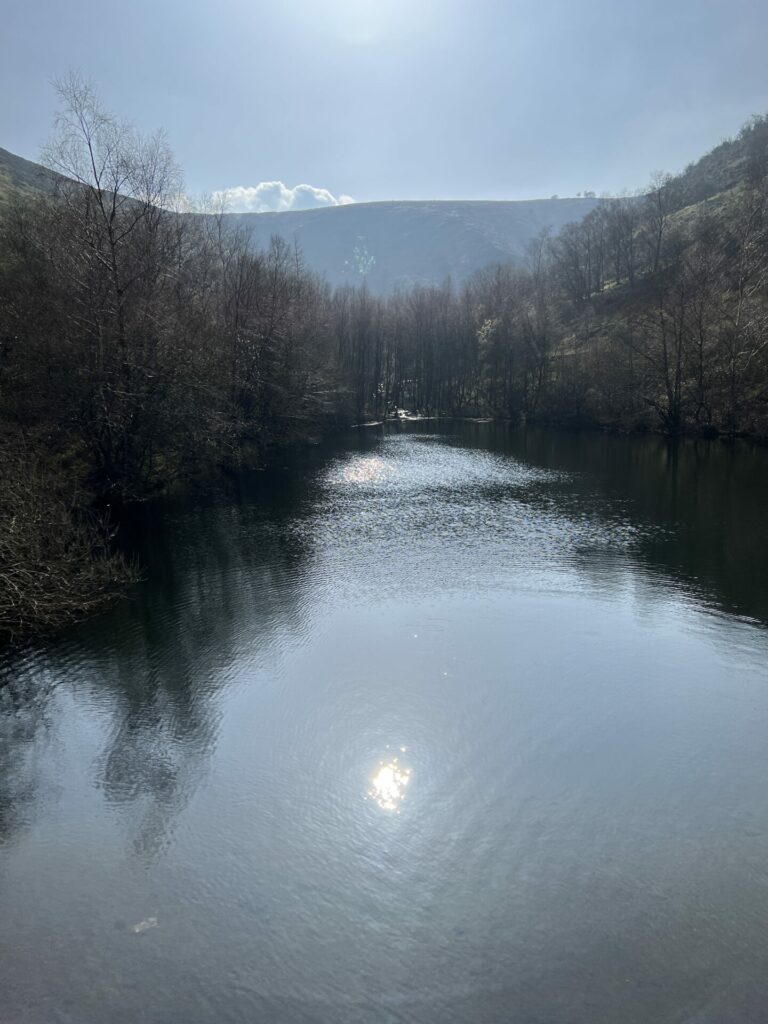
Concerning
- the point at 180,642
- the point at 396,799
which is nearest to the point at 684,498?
the point at 180,642

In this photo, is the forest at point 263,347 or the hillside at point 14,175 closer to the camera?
the forest at point 263,347

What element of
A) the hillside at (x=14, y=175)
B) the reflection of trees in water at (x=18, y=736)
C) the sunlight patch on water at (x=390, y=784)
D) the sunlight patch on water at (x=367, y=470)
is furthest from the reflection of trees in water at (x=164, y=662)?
the hillside at (x=14, y=175)

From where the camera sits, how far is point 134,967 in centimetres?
498

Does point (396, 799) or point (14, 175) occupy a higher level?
point (14, 175)

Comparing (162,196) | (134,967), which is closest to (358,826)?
(134,967)

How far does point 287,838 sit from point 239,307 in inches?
1298

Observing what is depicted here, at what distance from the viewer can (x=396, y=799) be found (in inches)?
282

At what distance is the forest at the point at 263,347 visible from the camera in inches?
745

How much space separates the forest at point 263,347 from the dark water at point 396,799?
3962 mm

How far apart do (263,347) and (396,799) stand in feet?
104

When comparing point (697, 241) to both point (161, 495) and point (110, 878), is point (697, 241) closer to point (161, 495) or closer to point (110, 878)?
point (161, 495)

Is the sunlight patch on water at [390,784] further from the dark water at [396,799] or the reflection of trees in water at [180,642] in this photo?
the reflection of trees in water at [180,642]

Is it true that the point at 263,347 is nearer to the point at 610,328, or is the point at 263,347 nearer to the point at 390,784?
the point at 390,784

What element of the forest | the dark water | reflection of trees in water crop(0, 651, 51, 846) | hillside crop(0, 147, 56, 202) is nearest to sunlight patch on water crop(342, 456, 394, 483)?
the forest
